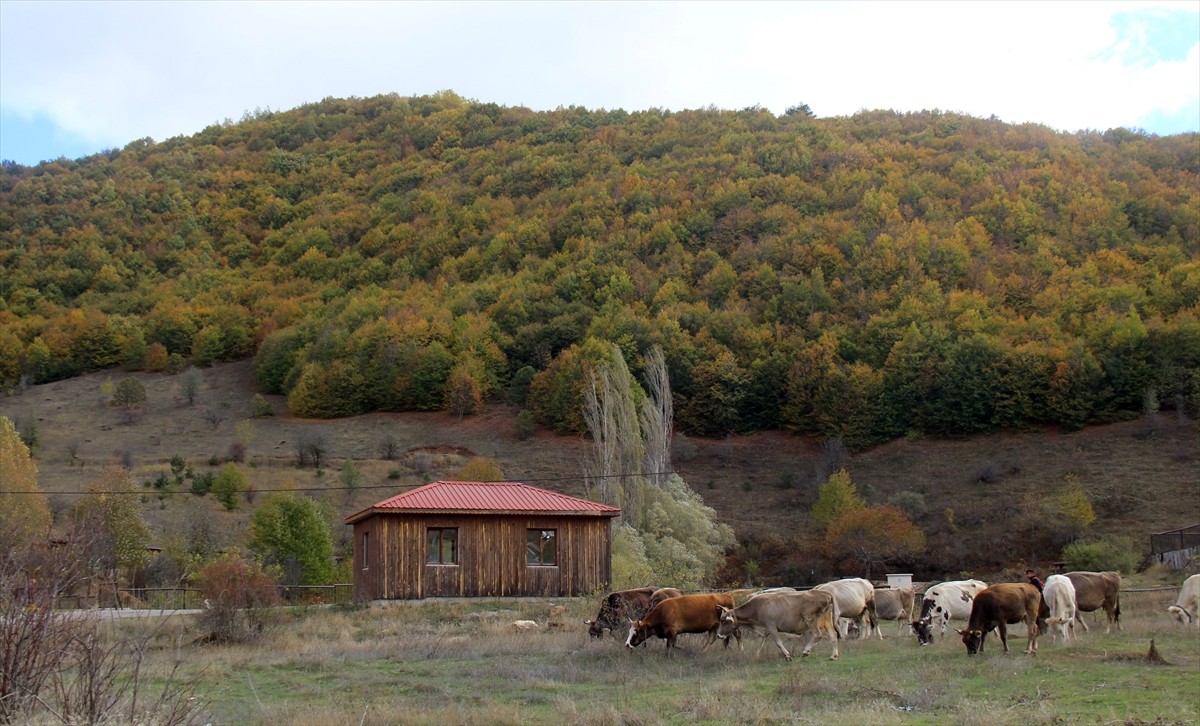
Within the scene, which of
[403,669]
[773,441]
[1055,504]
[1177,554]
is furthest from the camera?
[773,441]

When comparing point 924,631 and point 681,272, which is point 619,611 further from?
point 681,272

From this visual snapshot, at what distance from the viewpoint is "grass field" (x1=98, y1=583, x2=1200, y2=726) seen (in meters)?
11.2

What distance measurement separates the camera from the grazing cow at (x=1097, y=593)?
62.5 ft

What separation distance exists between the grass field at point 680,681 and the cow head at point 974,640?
202 millimetres

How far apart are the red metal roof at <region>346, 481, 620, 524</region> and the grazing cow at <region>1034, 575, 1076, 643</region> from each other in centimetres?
1747

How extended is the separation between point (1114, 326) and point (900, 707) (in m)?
62.3

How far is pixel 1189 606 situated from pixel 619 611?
1014 centimetres

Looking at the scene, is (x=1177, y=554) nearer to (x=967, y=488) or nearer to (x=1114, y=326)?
(x=967, y=488)

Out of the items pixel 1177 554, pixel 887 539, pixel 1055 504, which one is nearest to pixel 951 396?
pixel 1055 504

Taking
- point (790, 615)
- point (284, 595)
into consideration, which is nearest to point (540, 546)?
point (284, 595)

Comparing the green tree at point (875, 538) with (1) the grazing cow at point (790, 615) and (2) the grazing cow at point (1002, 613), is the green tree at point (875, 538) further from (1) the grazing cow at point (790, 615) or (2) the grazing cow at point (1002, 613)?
(2) the grazing cow at point (1002, 613)

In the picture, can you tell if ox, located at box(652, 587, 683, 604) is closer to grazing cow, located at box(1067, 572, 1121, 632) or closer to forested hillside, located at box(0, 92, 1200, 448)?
grazing cow, located at box(1067, 572, 1121, 632)

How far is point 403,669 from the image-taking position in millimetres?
16469

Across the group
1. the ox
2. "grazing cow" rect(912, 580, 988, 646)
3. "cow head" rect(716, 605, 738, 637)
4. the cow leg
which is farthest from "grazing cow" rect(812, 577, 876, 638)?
the ox
